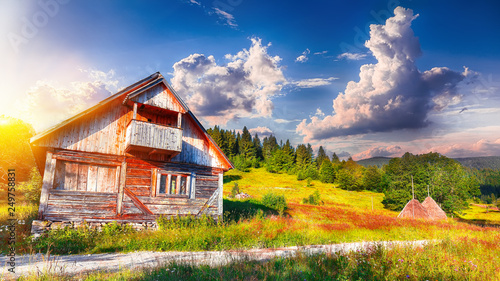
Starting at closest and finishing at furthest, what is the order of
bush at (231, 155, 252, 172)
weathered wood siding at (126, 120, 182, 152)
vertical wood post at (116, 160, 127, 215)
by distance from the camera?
weathered wood siding at (126, 120, 182, 152), vertical wood post at (116, 160, 127, 215), bush at (231, 155, 252, 172)

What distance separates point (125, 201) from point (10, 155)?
92.4 ft

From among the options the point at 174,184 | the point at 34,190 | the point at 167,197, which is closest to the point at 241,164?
the point at 34,190

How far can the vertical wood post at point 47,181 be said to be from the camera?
42.2ft

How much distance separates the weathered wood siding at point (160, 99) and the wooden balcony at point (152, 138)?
1.46 metres

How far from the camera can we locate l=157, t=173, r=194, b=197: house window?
16109mm

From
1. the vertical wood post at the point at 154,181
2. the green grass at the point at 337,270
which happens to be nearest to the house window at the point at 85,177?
the vertical wood post at the point at 154,181

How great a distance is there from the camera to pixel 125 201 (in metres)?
14.7

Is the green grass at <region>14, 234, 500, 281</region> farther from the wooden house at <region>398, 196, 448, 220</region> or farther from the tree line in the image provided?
the tree line

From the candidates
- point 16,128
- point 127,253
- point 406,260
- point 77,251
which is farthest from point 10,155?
point 406,260

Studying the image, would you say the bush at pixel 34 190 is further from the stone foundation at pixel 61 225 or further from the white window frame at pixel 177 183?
the white window frame at pixel 177 183

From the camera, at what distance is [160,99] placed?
15992mm

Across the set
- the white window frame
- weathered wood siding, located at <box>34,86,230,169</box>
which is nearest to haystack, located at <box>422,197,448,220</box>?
weathered wood siding, located at <box>34,86,230,169</box>

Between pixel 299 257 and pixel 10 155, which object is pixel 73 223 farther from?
pixel 10 155

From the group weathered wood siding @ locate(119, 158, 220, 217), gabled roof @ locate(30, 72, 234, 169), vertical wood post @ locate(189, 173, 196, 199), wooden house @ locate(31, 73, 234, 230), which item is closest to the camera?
gabled roof @ locate(30, 72, 234, 169)
